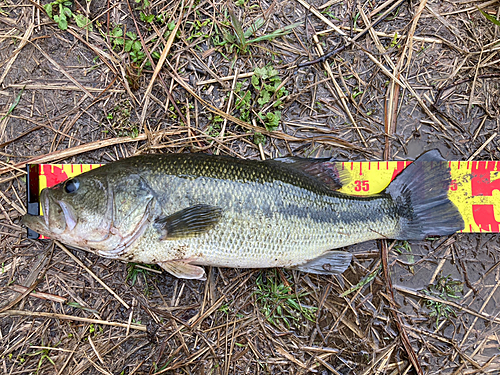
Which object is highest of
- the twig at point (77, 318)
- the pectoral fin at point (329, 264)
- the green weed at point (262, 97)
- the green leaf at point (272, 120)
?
the green weed at point (262, 97)

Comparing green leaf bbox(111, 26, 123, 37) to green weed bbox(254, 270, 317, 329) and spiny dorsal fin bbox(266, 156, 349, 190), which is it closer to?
spiny dorsal fin bbox(266, 156, 349, 190)

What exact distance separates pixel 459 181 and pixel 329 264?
1683 millimetres

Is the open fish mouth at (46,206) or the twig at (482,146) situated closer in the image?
the open fish mouth at (46,206)

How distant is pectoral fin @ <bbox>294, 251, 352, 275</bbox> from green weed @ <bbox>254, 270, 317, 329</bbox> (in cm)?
35

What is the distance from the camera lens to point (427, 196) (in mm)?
3129

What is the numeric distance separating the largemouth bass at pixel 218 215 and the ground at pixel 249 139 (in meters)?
0.39

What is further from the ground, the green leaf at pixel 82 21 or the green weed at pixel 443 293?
the green leaf at pixel 82 21

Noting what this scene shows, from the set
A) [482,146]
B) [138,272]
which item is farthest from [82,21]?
[482,146]

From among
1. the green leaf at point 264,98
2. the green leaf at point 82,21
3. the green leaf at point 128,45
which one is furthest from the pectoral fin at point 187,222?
the green leaf at point 82,21

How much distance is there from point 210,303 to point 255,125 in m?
1.91

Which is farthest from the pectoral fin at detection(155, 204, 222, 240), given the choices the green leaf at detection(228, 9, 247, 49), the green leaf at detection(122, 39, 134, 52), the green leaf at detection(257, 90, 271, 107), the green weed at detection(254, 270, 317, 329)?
the green leaf at detection(122, 39, 134, 52)

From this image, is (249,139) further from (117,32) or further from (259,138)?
(117,32)

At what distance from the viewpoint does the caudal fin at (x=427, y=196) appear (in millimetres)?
3104

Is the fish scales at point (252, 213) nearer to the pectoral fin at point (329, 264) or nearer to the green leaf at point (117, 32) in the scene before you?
the pectoral fin at point (329, 264)
